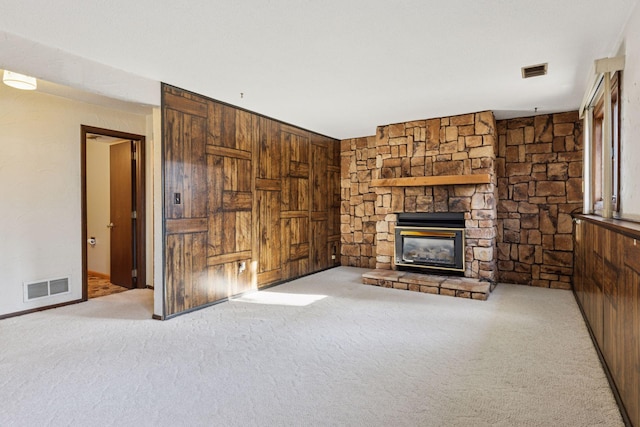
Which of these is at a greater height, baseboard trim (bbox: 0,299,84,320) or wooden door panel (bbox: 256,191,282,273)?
wooden door panel (bbox: 256,191,282,273)

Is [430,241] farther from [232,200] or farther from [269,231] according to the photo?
[232,200]

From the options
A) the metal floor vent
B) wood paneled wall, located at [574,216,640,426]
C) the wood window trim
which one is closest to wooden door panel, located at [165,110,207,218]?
the metal floor vent

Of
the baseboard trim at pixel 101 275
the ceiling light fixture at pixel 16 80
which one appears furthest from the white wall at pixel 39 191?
the baseboard trim at pixel 101 275

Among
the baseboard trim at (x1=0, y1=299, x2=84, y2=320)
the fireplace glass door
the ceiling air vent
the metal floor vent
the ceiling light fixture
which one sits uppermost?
the ceiling air vent

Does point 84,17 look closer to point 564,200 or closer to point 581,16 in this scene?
point 581,16

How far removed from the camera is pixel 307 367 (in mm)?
2408

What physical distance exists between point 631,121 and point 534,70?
102 centimetres

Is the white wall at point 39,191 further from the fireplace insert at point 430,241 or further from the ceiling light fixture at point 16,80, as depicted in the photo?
the fireplace insert at point 430,241

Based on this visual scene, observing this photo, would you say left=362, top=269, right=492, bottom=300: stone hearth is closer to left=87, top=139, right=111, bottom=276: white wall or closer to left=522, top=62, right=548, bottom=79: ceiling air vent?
left=522, top=62, right=548, bottom=79: ceiling air vent

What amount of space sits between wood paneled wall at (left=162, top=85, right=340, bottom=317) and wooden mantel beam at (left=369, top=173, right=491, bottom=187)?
1324mm

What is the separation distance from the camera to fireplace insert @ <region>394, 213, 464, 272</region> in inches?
185

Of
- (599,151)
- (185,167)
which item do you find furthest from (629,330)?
(185,167)

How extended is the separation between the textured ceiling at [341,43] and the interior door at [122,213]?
2.04m

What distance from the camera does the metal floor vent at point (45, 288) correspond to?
376cm
